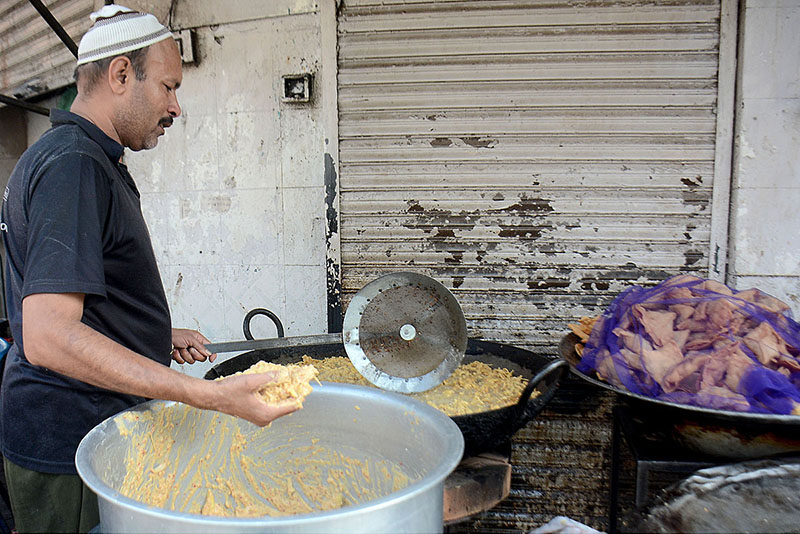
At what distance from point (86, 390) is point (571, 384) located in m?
2.75

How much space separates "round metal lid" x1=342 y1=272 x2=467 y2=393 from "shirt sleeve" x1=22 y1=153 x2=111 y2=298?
1.41 metres

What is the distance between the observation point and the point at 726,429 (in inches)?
78.7

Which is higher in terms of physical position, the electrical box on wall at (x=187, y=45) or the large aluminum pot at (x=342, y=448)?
the electrical box on wall at (x=187, y=45)

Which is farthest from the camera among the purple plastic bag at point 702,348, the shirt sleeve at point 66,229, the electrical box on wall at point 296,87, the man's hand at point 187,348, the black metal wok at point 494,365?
the electrical box on wall at point 296,87

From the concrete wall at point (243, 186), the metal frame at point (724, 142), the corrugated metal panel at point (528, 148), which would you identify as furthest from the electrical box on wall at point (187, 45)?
the metal frame at point (724, 142)

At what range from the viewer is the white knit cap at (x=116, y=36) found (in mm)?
1844

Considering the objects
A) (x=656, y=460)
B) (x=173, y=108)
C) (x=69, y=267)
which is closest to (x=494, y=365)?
(x=656, y=460)

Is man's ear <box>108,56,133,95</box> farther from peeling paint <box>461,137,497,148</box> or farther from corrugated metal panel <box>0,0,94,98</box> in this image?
corrugated metal panel <box>0,0,94,98</box>

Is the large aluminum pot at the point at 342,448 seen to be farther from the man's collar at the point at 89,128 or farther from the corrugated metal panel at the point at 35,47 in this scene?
the corrugated metal panel at the point at 35,47

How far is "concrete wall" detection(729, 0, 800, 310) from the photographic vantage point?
129 inches

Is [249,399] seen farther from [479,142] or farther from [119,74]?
[479,142]

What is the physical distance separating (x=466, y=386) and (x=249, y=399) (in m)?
1.62

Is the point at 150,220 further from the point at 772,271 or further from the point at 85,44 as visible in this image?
the point at 772,271

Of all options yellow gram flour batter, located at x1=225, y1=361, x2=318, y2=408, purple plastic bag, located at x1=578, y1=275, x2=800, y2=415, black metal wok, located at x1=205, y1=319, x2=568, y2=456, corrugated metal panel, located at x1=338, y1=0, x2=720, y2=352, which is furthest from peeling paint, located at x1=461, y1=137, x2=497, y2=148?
yellow gram flour batter, located at x1=225, y1=361, x2=318, y2=408
